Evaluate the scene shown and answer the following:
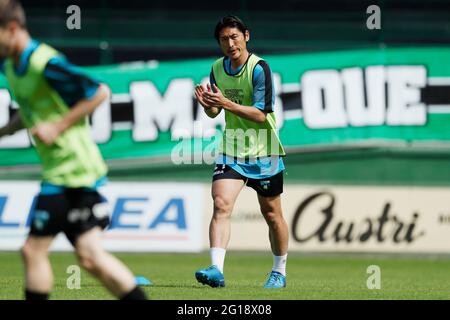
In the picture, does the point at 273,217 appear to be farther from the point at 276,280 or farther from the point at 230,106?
the point at 230,106

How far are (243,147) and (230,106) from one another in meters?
0.63

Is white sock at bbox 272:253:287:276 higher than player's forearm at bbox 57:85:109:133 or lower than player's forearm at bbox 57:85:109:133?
lower

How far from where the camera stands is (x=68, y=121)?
6.58 meters

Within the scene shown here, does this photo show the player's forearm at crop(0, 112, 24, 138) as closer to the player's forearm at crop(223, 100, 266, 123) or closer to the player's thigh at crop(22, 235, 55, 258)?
the player's thigh at crop(22, 235, 55, 258)

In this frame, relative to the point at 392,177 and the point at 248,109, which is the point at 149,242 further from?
the point at 248,109

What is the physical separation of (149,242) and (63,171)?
407 inches

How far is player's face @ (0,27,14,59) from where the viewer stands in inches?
257

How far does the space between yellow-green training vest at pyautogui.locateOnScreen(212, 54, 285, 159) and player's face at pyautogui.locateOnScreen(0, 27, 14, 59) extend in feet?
12.1

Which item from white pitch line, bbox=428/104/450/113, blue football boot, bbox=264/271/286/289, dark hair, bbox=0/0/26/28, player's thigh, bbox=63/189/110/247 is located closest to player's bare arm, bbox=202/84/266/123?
blue football boot, bbox=264/271/286/289

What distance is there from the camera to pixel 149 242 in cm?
1697

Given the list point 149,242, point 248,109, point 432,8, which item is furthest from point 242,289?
point 432,8

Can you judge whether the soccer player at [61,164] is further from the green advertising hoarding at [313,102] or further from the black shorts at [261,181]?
the green advertising hoarding at [313,102]

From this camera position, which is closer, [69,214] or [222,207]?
[69,214]

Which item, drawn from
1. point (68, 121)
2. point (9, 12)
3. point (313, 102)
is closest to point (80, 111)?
point (68, 121)
